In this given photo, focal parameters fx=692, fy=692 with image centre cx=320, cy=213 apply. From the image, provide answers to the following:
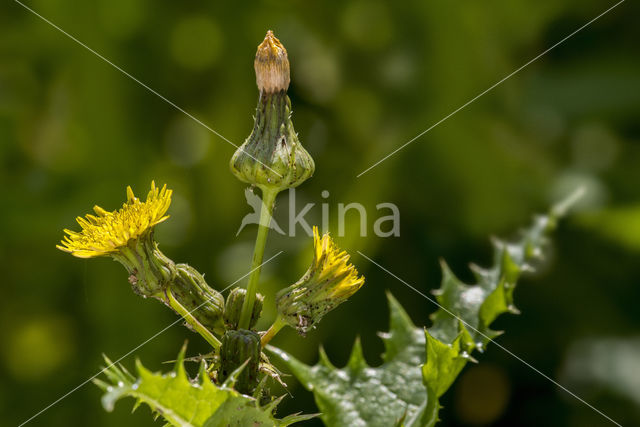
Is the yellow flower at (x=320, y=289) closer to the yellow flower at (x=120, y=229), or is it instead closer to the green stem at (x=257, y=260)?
the green stem at (x=257, y=260)

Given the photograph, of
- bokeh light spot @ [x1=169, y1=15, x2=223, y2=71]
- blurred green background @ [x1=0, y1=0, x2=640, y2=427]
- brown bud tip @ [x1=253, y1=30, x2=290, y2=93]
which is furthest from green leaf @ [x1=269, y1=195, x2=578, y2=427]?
bokeh light spot @ [x1=169, y1=15, x2=223, y2=71]

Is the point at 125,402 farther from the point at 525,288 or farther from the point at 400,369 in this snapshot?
the point at 525,288

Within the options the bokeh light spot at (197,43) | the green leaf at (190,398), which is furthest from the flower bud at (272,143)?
the bokeh light spot at (197,43)

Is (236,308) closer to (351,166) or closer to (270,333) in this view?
(270,333)

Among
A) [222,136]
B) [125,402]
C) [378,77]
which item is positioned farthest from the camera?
[378,77]

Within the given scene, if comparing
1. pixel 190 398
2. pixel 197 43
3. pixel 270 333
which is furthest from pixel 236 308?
pixel 197 43

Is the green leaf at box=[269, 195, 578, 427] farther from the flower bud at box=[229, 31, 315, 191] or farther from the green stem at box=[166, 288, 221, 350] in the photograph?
the flower bud at box=[229, 31, 315, 191]

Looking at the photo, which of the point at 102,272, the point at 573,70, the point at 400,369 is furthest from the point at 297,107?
the point at 400,369
